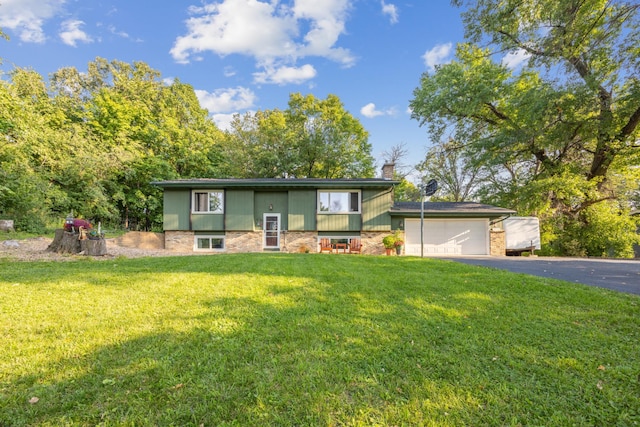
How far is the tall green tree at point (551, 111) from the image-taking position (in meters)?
8.63

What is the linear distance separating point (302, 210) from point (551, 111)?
40.3 feet

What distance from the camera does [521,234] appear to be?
13.4 meters

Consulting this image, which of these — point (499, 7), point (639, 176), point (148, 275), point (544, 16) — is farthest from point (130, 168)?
point (639, 176)

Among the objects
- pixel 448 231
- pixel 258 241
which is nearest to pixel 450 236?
pixel 448 231

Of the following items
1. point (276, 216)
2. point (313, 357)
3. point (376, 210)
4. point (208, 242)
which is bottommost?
point (313, 357)

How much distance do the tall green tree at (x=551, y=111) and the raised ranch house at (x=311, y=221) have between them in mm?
3989

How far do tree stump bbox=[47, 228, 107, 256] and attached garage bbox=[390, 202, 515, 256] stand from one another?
11914mm

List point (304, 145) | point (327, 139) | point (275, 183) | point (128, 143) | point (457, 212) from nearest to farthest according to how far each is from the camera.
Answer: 1. point (457, 212)
2. point (275, 183)
3. point (128, 143)
4. point (327, 139)
5. point (304, 145)

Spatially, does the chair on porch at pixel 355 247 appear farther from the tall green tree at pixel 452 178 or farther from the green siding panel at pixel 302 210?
the tall green tree at pixel 452 178

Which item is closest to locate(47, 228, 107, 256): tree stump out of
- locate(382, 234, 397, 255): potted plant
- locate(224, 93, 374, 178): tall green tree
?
locate(382, 234, 397, 255): potted plant

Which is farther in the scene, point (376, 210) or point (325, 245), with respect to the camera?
point (376, 210)

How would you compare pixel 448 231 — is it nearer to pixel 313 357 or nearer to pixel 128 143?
pixel 313 357

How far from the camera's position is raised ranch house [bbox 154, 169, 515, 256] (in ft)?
43.4

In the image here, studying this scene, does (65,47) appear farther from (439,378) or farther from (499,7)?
(439,378)
